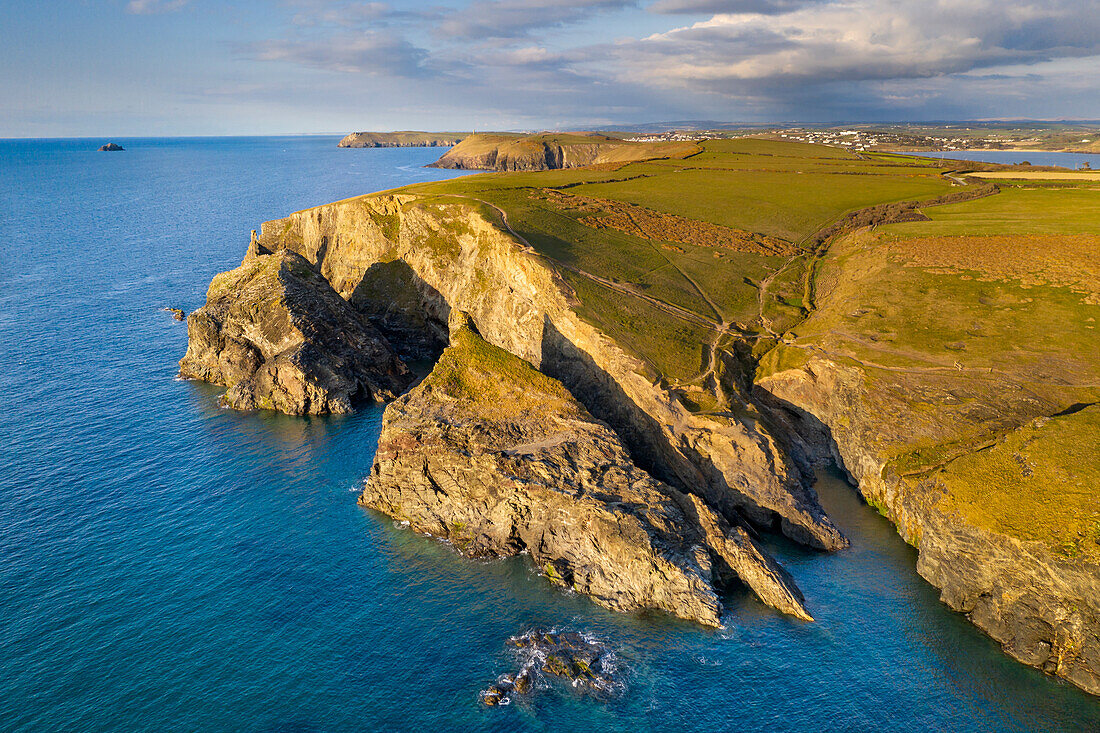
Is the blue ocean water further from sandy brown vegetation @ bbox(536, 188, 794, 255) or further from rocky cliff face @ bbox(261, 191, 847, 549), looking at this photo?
sandy brown vegetation @ bbox(536, 188, 794, 255)

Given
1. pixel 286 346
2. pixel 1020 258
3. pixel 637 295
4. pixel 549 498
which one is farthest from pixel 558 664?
pixel 1020 258

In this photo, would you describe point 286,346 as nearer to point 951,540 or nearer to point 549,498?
point 549,498

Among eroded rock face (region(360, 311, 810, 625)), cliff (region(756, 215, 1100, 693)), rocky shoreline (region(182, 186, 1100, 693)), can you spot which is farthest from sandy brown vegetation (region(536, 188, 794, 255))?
eroded rock face (region(360, 311, 810, 625))

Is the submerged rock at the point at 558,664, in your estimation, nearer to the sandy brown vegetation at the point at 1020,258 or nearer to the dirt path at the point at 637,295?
the dirt path at the point at 637,295

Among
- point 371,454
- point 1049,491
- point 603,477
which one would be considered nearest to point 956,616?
point 1049,491

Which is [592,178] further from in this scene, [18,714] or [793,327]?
[18,714]

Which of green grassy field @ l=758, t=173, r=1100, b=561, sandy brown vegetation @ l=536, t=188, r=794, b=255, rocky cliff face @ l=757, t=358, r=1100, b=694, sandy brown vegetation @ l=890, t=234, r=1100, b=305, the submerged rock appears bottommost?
the submerged rock
